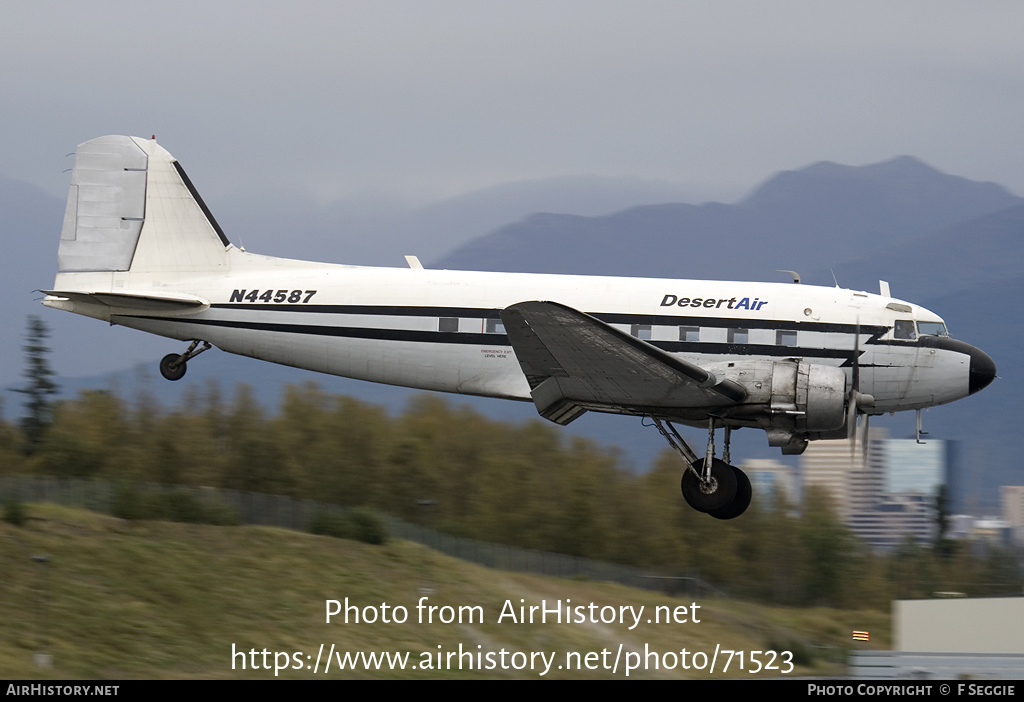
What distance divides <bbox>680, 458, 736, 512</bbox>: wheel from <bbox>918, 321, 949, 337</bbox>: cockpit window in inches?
152

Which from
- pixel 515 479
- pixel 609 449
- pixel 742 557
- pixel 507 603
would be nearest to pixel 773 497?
pixel 742 557

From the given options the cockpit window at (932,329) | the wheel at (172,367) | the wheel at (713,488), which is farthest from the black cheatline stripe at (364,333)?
the cockpit window at (932,329)

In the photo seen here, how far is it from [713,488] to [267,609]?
1414 cm

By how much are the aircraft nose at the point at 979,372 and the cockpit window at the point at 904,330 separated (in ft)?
3.46

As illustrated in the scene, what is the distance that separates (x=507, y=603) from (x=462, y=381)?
1535 centimetres

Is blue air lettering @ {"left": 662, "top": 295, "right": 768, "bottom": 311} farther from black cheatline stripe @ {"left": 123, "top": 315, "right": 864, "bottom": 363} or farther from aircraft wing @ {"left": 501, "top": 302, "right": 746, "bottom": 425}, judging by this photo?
aircraft wing @ {"left": 501, "top": 302, "right": 746, "bottom": 425}

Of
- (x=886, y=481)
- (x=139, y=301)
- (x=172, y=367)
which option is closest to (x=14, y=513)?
(x=172, y=367)

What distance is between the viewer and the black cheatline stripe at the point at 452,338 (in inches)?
696

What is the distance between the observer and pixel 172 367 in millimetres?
20141

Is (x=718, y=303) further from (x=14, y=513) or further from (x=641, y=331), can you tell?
(x=14, y=513)

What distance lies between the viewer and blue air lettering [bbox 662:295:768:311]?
17.9 meters

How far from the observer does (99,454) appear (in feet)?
164

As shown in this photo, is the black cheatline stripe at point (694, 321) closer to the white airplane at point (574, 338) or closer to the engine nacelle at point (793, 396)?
the white airplane at point (574, 338)

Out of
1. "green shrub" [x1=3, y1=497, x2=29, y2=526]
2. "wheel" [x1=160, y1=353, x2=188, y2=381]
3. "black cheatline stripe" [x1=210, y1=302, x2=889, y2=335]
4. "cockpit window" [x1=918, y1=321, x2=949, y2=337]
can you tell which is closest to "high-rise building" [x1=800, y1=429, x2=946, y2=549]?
"green shrub" [x1=3, y1=497, x2=29, y2=526]
